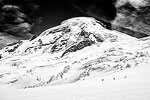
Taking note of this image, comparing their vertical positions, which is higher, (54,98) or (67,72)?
(67,72)

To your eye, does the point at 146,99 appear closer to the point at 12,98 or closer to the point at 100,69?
the point at 12,98

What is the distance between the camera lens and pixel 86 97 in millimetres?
8109

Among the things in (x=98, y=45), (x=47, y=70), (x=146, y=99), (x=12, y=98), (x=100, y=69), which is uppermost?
(x=98, y=45)

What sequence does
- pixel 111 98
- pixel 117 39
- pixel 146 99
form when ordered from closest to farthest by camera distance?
1. pixel 146 99
2. pixel 111 98
3. pixel 117 39

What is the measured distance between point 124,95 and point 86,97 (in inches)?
60.2

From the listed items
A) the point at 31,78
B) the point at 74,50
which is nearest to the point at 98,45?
the point at 74,50

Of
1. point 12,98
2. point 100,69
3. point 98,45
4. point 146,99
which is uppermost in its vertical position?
point 98,45

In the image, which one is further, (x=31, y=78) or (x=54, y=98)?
(x=31, y=78)

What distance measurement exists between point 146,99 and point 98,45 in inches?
6835

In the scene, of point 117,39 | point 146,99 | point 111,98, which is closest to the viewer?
point 146,99

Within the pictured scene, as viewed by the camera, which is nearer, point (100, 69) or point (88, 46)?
point (100, 69)

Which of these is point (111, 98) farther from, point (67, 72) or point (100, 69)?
point (67, 72)

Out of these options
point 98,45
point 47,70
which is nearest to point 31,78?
point 47,70

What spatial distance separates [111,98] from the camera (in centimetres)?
762
